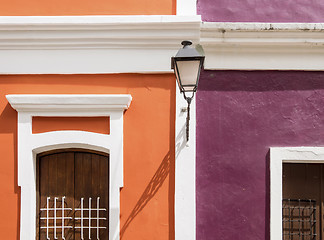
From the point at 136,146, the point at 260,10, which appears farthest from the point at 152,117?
the point at 260,10

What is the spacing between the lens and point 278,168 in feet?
17.8

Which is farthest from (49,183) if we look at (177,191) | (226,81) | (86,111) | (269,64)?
(269,64)

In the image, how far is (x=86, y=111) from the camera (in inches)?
213

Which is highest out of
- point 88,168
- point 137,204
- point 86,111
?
point 86,111

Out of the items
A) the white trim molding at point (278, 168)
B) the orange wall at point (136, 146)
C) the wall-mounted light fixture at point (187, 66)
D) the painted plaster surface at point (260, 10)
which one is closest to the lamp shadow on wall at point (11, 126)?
the orange wall at point (136, 146)

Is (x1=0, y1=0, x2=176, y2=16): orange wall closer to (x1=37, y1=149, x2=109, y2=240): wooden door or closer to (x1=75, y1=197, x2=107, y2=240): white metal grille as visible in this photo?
(x1=37, y1=149, x2=109, y2=240): wooden door

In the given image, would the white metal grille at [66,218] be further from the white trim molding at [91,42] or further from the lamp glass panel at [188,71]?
the lamp glass panel at [188,71]

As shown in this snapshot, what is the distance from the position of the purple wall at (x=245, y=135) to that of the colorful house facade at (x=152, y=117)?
0.01 m

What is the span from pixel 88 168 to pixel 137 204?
2.43ft

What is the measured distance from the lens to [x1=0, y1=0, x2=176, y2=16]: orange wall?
552 cm

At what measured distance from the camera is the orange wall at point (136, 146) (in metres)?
5.41

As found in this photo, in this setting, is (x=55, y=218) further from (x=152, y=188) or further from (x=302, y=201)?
(x=302, y=201)

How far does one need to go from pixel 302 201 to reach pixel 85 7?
3.46m

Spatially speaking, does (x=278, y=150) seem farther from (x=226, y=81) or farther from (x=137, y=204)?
(x=137, y=204)
